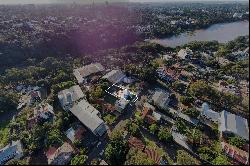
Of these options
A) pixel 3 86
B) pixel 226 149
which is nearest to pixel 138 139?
pixel 226 149

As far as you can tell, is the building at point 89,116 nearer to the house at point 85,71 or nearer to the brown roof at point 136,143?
the brown roof at point 136,143

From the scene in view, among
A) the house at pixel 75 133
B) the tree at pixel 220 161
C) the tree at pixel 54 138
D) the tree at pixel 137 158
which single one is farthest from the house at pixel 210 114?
the tree at pixel 54 138

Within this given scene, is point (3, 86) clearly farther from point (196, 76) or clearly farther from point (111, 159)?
point (196, 76)

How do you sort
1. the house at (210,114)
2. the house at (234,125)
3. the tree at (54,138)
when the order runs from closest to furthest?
1. the tree at (54,138)
2. the house at (234,125)
3. the house at (210,114)

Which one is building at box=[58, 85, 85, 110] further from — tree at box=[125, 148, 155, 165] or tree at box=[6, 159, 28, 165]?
tree at box=[125, 148, 155, 165]

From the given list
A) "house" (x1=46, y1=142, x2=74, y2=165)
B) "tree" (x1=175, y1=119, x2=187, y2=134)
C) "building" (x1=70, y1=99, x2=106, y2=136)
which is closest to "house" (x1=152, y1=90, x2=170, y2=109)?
"tree" (x1=175, y1=119, x2=187, y2=134)

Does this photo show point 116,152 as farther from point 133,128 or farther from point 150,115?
point 150,115
